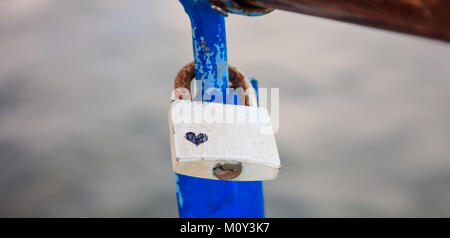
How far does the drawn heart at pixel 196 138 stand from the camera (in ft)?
1.51

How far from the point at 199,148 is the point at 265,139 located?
0.29 feet

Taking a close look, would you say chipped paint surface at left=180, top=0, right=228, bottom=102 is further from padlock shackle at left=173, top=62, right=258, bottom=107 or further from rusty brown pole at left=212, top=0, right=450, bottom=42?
rusty brown pole at left=212, top=0, right=450, bottom=42

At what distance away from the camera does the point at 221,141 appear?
0.47 metres

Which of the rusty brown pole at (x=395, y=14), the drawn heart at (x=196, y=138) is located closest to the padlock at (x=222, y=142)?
the drawn heart at (x=196, y=138)

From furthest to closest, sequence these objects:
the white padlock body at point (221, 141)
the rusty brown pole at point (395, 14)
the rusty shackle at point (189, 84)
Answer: the rusty shackle at point (189, 84) → the white padlock body at point (221, 141) → the rusty brown pole at point (395, 14)

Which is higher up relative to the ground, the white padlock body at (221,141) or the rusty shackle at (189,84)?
the rusty shackle at (189,84)

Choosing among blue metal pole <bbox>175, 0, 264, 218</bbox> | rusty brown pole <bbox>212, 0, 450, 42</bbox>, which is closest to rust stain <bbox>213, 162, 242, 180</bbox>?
blue metal pole <bbox>175, 0, 264, 218</bbox>

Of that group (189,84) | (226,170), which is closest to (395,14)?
(226,170)

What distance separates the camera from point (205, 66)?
19.6 inches

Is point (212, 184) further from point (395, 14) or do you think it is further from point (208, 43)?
point (395, 14)

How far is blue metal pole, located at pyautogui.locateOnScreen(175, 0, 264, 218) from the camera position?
483 millimetres

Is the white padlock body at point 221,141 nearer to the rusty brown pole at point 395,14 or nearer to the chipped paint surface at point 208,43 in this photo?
the chipped paint surface at point 208,43

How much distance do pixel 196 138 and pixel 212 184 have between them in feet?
0.52

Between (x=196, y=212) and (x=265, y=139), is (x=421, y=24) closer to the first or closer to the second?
(x=265, y=139)
